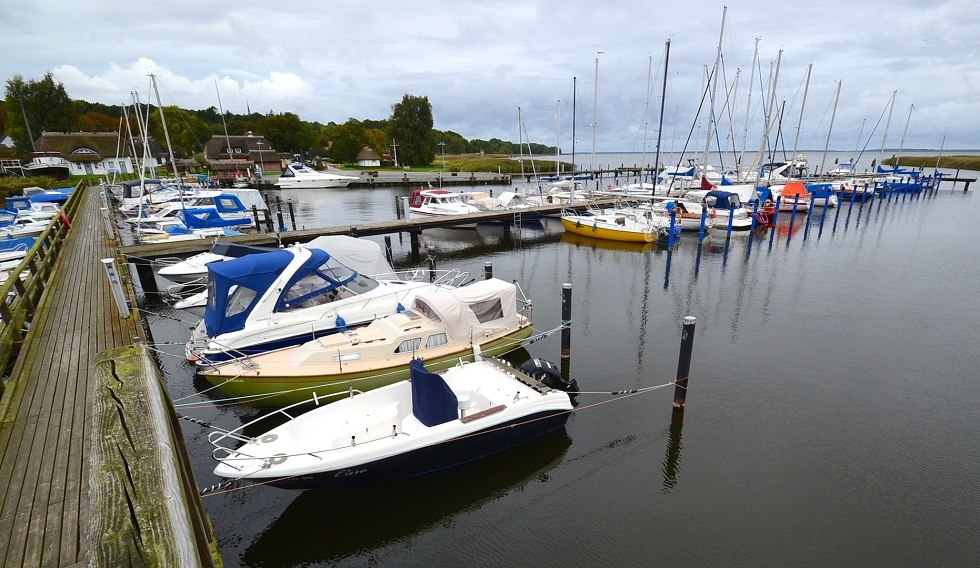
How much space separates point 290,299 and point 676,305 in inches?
562

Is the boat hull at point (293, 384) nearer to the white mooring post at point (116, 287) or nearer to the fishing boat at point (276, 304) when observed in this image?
the fishing boat at point (276, 304)

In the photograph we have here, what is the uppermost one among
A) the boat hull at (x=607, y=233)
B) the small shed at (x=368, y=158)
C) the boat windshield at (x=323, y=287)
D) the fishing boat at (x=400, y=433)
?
the small shed at (x=368, y=158)

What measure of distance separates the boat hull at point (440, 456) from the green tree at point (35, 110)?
9099 cm

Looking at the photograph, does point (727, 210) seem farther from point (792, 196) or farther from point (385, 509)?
point (385, 509)

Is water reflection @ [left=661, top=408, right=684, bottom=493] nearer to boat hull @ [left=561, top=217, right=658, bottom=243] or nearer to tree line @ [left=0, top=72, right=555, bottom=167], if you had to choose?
boat hull @ [left=561, top=217, right=658, bottom=243]

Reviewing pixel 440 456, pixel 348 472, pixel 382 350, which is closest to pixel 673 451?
pixel 440 456

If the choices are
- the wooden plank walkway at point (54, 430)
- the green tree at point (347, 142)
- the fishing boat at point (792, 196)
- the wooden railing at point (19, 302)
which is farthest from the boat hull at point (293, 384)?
the green tree at point (347, 142)

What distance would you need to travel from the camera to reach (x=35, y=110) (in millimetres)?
72375

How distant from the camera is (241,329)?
1128cm

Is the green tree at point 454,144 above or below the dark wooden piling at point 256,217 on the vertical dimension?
above

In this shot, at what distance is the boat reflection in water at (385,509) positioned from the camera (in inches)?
289

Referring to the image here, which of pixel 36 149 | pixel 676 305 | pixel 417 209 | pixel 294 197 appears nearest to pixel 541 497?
pixel 676 305

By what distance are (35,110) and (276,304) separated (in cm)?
9554

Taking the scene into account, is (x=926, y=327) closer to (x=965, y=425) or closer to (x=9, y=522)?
(x=965, y=425)
